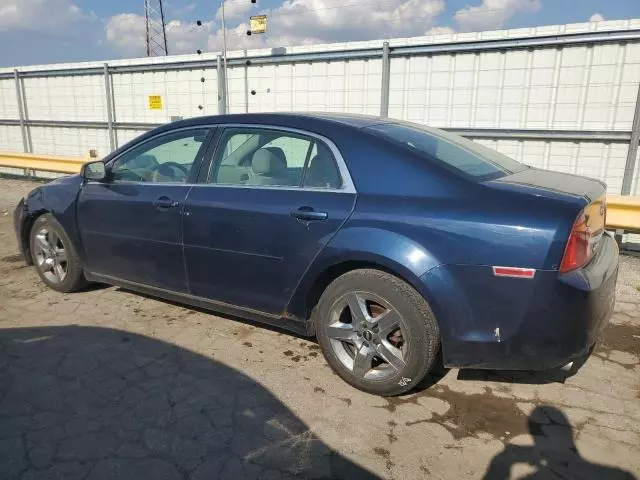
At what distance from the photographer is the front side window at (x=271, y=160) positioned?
2984mm

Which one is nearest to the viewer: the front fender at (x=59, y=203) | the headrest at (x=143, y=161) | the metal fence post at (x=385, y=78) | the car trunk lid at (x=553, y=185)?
the car trunk lid at (x=553, y=185)

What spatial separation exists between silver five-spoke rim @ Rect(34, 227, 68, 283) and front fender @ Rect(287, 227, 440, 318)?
261cm

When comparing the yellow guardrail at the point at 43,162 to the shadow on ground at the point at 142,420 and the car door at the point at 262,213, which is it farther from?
the car door at the point at 262,213

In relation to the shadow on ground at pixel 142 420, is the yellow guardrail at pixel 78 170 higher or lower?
higher

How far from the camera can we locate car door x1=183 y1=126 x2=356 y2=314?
9.50ft

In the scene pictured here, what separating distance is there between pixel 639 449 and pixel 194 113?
8.90m

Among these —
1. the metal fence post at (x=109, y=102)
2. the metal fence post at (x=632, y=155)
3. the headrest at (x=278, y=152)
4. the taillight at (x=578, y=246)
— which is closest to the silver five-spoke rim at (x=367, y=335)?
the taillight at (x=578, y=246)

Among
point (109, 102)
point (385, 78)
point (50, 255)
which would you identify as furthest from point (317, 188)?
point (109, 102)

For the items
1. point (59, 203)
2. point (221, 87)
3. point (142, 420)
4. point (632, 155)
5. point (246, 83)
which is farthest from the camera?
point (221, 87)

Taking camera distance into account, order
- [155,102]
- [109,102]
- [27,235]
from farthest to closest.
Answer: [109,102] < [155,102] < [27,235]

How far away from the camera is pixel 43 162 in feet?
35.0

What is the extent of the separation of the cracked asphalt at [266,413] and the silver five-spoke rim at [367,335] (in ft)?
0.59

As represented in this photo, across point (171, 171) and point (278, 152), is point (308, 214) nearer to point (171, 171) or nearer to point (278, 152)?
point (278, 152)

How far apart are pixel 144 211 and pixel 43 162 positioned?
28.3 feet
